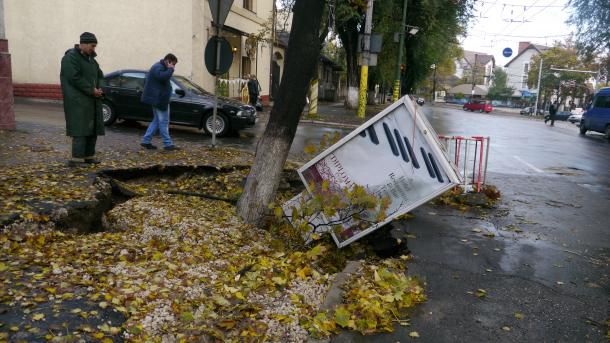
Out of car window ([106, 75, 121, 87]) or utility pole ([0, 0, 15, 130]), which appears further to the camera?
car window ([106, 75, 121, 87])

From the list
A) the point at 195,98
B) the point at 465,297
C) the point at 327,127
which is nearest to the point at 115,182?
the point at 465,297

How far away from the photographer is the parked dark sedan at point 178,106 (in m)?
12.6

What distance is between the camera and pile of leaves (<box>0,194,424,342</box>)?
3.16 meters

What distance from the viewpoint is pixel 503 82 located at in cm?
9138

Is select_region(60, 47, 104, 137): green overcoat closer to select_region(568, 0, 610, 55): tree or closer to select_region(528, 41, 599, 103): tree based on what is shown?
select_region(568, 0, 610, 55): tree

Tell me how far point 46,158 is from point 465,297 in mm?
6334

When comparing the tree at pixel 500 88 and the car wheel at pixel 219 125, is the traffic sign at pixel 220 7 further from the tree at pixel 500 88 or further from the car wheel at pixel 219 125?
the tree at pixel 500 88

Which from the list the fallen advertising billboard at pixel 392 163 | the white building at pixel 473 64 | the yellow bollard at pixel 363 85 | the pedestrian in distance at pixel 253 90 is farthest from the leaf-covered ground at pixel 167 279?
the white building at pixel 473 64

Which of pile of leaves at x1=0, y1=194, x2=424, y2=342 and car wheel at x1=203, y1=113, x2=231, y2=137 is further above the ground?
car wheel at x1=203, y1=113, x2=231, y2=137

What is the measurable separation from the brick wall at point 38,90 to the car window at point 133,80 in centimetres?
789

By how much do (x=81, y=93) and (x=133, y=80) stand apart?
20.9ft

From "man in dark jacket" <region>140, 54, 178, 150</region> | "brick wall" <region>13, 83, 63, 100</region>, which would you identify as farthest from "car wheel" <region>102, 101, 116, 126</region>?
"brick wall" <region>13, 83, 63, 100</region>

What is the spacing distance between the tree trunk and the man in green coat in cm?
277

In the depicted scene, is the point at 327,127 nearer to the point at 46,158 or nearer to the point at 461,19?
the point at 46,158
